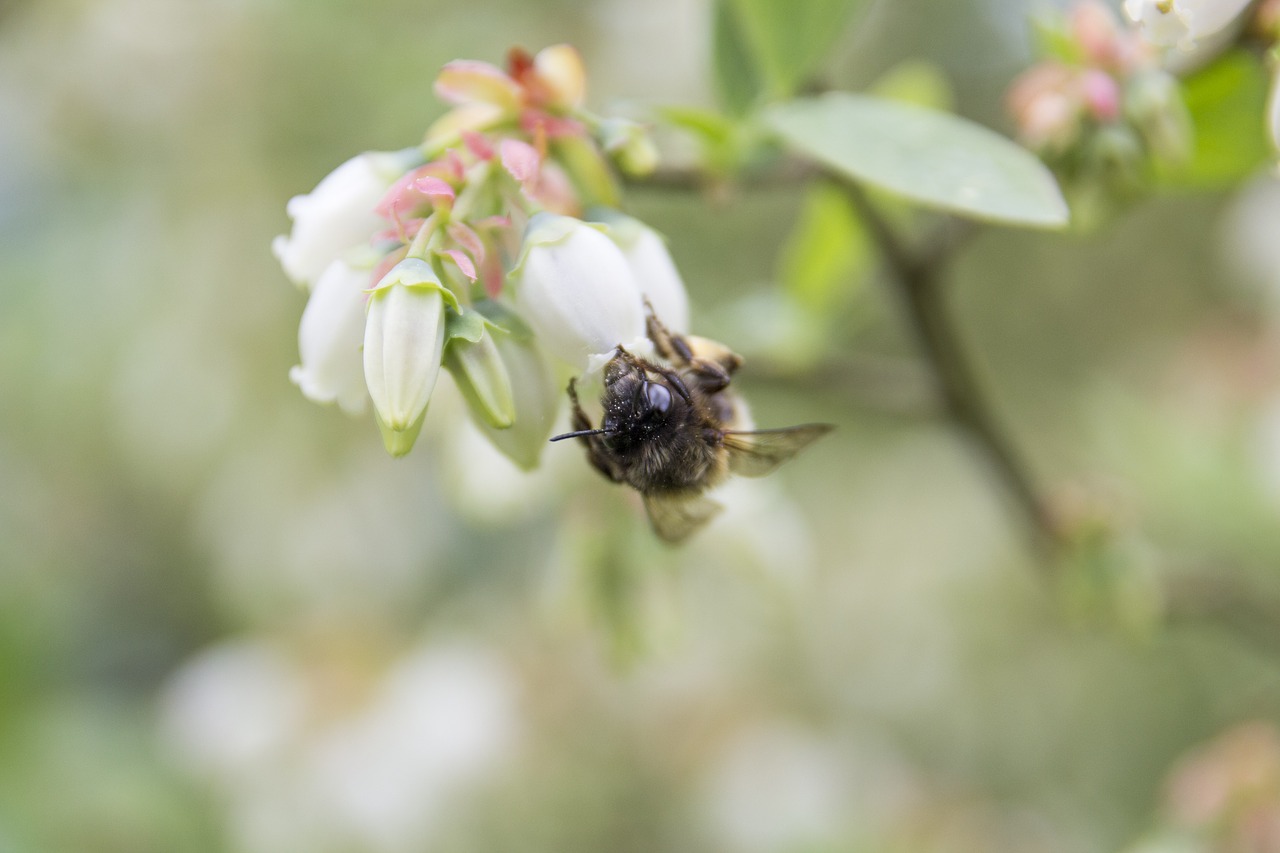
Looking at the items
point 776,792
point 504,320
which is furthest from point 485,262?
point 776,792

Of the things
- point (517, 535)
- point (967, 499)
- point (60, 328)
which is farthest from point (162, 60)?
point (967, 499)

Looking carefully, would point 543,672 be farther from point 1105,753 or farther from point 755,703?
point 1105,753

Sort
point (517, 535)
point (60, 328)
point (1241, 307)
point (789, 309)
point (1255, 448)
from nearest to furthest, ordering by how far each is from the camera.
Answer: point (789, 309) → point (1255, 448) → point (60, 328) → point (517, 535) → point (1241, 307)

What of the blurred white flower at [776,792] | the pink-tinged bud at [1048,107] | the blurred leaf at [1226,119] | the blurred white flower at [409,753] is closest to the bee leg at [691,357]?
the pink-tinged bud at [1048,107]

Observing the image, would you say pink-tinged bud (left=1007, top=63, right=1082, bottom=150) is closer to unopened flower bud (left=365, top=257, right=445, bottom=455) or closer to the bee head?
the bee head

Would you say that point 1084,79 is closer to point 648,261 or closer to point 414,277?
point 648,261

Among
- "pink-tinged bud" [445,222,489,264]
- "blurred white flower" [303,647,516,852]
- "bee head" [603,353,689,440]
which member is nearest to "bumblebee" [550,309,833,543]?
"bee head" [603,353,689,440]
